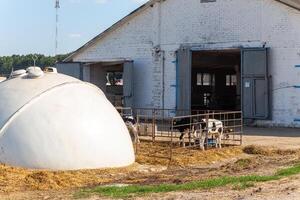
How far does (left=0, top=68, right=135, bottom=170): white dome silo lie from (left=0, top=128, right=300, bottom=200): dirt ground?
0.28 m

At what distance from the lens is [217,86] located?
41250 millimetres

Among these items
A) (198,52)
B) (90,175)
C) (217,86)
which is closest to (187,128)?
(90,175)

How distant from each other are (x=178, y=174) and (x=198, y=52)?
17776 mm

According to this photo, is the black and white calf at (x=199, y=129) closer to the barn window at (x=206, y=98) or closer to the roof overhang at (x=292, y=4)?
the roof overhang at (x=292, y=4)

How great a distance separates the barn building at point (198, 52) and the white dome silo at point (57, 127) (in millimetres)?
13568

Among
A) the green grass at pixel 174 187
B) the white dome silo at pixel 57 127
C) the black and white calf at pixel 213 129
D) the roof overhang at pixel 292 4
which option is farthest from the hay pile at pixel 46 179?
the roof overhang at pixel 292 4

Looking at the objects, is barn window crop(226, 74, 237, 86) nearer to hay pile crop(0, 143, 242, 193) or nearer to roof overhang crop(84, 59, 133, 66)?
roof overhang crop(84, 59, 133, 66)

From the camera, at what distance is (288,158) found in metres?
14.8

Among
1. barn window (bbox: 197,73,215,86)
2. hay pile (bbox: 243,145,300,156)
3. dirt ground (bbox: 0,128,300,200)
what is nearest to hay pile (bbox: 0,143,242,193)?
dirt ground (bbox: 0,128,300,200)

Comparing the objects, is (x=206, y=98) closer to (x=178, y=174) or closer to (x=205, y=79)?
(x=205, y=79)

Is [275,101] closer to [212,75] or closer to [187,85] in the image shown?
[187,85]

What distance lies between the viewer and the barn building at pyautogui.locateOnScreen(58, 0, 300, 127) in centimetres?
2562

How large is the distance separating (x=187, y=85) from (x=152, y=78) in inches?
77.6

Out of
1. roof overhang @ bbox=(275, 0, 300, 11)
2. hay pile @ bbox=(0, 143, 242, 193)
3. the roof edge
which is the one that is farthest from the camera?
the roof edge
